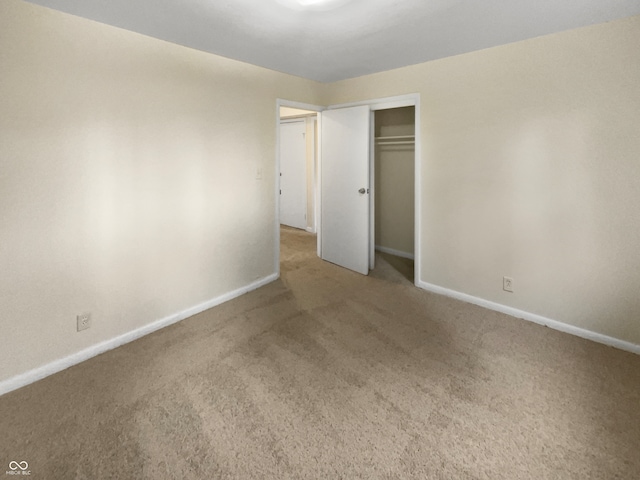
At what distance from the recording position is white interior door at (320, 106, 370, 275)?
12.2 feet

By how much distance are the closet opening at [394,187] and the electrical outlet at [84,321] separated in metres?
3.07

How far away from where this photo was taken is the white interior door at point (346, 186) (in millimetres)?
3730

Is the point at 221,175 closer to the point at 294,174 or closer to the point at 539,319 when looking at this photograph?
the point at 539,319

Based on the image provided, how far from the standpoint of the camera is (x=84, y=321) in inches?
87.8

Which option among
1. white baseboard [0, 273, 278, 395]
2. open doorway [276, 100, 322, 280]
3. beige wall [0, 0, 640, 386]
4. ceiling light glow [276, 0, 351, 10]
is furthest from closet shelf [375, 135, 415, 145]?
white baseboard [0, 273, 278, 395]

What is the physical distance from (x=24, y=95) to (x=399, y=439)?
2.73 m

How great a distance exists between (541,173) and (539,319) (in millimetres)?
1182

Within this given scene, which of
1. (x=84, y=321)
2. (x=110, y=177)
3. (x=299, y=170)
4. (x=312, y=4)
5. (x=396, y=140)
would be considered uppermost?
(x=312, y=4)

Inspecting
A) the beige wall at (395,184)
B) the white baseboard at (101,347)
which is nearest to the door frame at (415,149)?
the beige wall at (395,184)

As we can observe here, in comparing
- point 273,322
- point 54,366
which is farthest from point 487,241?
point 54,366

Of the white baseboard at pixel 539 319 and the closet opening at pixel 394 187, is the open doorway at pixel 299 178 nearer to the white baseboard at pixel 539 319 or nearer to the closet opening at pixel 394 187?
the closet opening at pixel 394 187

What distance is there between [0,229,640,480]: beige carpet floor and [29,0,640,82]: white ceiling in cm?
220

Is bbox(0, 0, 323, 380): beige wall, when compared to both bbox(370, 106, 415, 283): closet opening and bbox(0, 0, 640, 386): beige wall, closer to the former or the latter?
bbox(0, 0, 640, 386): beige wall

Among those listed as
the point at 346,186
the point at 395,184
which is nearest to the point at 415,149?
the point at 346,186
